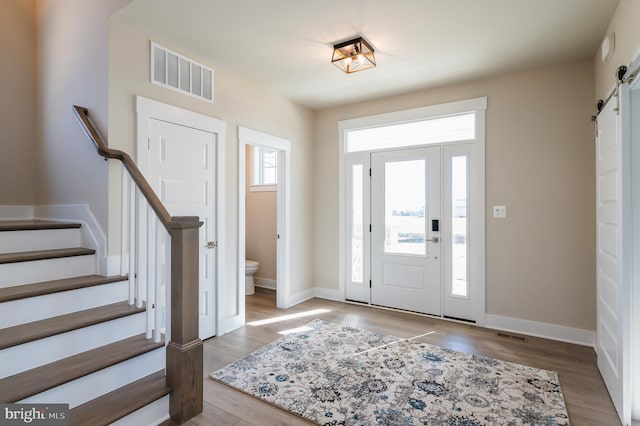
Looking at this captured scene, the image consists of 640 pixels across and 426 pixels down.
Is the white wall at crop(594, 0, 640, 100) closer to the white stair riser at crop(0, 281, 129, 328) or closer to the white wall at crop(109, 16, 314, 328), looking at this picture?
the white wall at crop(109, 16, 314, 328)

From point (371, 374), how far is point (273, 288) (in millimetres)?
3031

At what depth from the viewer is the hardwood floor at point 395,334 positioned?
2.05 meters

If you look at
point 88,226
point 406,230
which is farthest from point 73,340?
point 406,230

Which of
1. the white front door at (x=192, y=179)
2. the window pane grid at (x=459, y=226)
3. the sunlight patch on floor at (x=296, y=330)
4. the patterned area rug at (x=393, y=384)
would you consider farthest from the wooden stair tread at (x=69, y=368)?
the window pane grid at (x=459, y=226)

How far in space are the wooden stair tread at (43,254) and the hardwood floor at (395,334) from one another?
132cm

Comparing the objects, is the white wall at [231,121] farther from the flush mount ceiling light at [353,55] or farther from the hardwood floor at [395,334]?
the flush mount ceiling light at [353,55]

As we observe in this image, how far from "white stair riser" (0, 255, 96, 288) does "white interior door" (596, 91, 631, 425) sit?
3631mm

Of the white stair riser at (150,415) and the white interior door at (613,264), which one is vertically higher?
the white interior door at (613,264)

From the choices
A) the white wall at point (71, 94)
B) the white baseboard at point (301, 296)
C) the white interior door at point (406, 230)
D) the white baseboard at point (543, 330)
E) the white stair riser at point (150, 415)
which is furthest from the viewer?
the white baseboard at point (301, 296)

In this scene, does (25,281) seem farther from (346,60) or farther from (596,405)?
(596,405)

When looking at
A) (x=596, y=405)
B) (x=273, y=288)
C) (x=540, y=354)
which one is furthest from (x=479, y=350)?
(x=273, y=288)

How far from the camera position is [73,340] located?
186cm

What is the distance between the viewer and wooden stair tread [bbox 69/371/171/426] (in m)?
1.62

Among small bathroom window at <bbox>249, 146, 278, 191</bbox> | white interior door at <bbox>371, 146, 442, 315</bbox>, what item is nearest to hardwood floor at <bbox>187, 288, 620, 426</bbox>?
white interior door at <bbox>371, 146, 442, 315</bbox>
